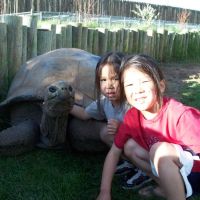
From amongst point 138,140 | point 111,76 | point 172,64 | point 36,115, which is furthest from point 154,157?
point 172,64

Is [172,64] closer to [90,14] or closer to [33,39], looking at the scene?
[90,14]

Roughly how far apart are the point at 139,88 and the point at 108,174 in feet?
1.72

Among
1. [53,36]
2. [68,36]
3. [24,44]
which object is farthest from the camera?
[68,36]

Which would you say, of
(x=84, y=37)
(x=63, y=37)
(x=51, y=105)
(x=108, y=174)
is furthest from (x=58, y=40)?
(x=108, y=174)

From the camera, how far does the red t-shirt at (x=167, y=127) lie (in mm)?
2260

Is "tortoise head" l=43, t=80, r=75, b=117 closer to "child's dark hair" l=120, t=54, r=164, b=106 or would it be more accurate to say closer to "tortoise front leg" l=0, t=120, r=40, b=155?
"tortoise front leg" l=0, t=120, r=40, b=155

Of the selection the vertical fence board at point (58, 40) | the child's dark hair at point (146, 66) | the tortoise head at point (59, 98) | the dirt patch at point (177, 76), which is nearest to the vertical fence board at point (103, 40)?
the dirt patch at point (177, 76)

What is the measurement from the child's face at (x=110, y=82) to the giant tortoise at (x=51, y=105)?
284 mm

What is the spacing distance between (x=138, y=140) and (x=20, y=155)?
113cm

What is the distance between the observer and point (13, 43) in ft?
15.1

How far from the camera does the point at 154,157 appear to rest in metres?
2.26

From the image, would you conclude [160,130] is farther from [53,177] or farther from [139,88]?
[53,177]

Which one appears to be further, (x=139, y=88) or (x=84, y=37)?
(x=84, y=37)

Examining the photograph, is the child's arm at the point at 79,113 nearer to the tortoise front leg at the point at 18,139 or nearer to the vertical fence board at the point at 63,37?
the tortoise front leg at the point at 18,139
